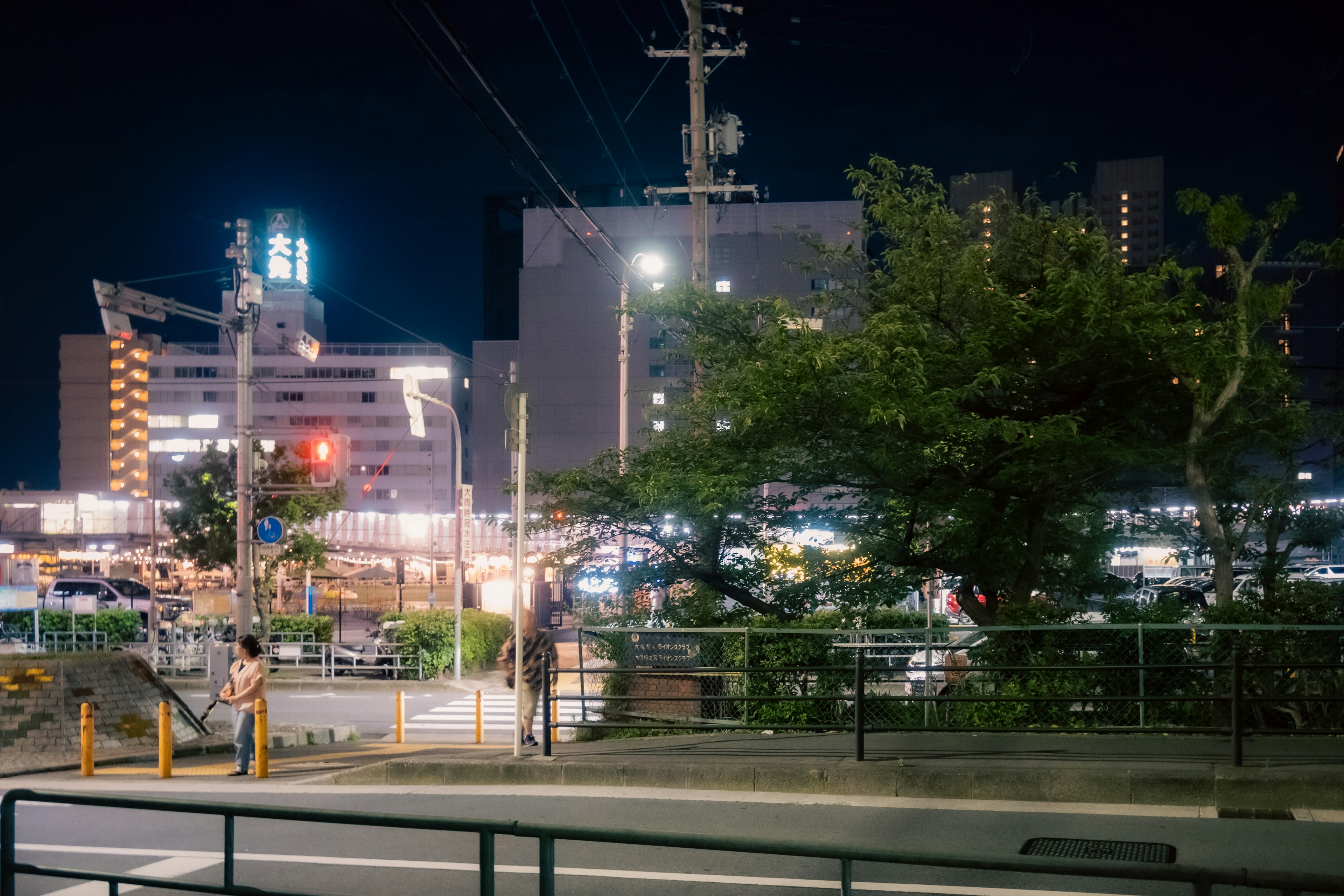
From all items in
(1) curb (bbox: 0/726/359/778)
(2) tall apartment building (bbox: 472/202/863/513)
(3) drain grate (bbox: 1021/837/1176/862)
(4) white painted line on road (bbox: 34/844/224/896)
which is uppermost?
(2) tall apartment building (bbox: 472/202/863/513)

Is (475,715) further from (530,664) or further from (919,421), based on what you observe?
(919,421)

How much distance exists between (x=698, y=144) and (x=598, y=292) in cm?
7451

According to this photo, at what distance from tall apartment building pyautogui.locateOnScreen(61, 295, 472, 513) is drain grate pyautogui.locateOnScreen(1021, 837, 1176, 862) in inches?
4190

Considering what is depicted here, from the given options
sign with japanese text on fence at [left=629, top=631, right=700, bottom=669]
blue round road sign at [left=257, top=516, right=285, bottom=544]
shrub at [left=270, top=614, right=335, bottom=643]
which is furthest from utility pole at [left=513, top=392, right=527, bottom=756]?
shrub at [left=270, top=614, right=335, bottom=643]

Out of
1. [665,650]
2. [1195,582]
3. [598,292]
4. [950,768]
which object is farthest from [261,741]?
[598,292]

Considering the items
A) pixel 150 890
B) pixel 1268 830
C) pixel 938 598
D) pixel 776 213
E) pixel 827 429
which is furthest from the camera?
pixel 776 213

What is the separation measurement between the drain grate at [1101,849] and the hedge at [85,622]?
32756 millimetres

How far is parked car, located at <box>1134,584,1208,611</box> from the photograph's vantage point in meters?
13.4

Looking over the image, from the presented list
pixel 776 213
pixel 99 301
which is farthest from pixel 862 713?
pixel 776 213

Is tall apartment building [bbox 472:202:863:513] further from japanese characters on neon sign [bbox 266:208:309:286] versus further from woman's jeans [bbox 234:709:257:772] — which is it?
woman's jeans [bbox 234:709:257:772]

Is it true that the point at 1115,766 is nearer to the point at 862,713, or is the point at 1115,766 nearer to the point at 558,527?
the point at 862,713

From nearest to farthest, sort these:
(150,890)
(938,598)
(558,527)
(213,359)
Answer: (150,890)
(558,527)
(938,598)
(213,359)

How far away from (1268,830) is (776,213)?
8568cm

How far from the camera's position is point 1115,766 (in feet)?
30.6
